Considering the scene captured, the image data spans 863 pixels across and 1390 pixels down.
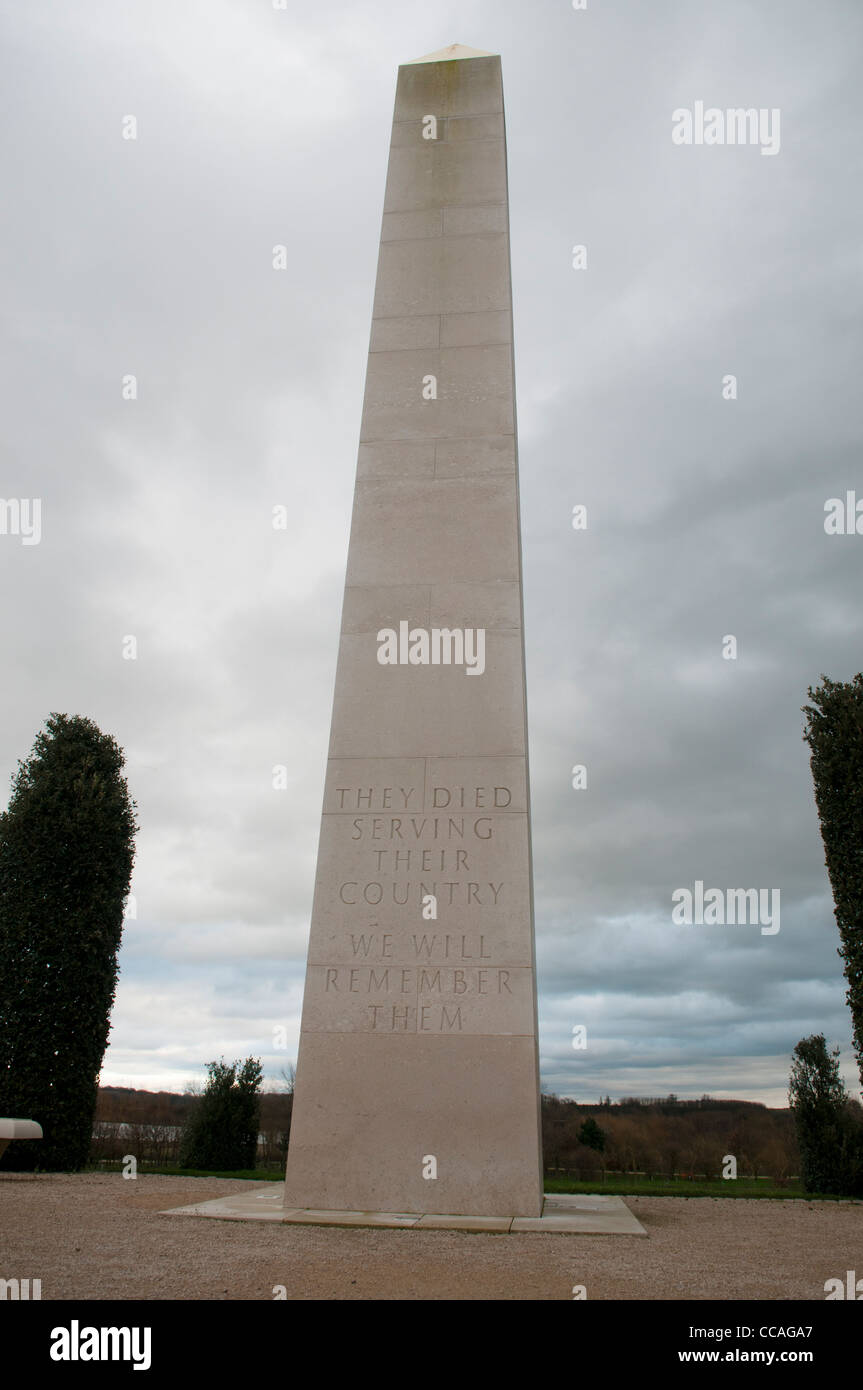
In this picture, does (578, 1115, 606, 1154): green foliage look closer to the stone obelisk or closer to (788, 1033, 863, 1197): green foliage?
(788, 1033, 863, 1197): green foliage

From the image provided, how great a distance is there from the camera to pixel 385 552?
11.8m

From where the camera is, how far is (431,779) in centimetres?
1060

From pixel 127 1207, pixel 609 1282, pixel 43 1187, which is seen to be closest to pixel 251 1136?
pixel 43 1187

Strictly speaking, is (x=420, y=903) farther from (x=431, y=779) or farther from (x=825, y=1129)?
(x=825, y=1129)

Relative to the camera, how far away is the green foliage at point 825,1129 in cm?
1362

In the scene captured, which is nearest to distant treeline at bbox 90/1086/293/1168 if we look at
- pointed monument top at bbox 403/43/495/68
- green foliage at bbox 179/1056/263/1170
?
green foliage at bbox 179/1056/263/1170

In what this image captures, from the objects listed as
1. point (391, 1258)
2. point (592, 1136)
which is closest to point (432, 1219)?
point (391, 1258)

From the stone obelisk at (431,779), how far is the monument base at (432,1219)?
0.91 ft

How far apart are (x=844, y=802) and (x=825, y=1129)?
4766mm

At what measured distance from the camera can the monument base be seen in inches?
322

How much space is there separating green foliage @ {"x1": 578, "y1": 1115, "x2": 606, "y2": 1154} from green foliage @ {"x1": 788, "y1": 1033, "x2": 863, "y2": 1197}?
18.2 ft


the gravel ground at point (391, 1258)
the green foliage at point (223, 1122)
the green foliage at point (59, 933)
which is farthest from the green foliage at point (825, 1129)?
the green foliage at point (59, 933)

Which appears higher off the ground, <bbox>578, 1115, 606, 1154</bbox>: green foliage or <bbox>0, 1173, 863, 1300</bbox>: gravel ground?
<bbox>0, 1173, 863, 1300</bbox>: gravel ground
